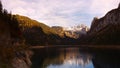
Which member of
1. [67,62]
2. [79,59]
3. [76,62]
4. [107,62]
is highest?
[107,62]

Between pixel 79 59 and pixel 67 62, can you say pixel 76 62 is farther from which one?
pixel 79 59

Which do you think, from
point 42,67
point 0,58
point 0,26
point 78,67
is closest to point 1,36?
point 0,26

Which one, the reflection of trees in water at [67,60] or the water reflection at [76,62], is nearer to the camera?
the water reflection at [76,62]

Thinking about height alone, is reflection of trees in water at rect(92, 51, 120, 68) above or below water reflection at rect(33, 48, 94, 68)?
above

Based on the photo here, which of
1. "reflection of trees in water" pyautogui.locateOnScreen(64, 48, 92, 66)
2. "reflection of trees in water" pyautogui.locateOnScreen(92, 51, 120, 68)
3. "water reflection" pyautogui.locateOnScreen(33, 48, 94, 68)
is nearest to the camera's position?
"reflection of trees in water" pyautogui.locateOnScreen(92, 51, 120, 68)

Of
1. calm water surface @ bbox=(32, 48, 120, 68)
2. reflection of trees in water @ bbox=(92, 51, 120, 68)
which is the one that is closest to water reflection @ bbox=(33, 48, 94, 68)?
calm water surface @ bbox=(32, 48, 120, 68)

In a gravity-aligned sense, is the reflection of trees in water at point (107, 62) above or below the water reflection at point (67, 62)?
above

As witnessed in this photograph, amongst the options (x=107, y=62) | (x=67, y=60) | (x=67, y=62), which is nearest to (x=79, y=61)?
(x=67, y=62)

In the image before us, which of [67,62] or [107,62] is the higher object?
[107,62]

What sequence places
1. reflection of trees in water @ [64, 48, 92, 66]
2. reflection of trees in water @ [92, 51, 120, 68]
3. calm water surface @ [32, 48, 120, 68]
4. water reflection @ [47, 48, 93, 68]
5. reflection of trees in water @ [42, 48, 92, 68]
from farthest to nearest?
reflection of trees in water @ [64, 48, 92, 66], reflection of trees in water @ [42, 48, 92, 68], water reflection @ [47, 48, 93, 68], calm water surface @ [32, 48, 120, 68], reflection of trees in water @ [92, 51, 120, 68]

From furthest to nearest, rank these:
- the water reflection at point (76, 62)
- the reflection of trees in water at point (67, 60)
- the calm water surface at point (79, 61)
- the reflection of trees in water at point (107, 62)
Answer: the reflection of trees in water at point (67, 60) → the water reflection at point (76, 62) → the calm water surface at point (79, 61) → the reflection of trees in water at point (107, 62)

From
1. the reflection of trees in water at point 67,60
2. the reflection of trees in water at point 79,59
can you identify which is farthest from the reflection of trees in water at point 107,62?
the reflection of trees in water at point 67,60

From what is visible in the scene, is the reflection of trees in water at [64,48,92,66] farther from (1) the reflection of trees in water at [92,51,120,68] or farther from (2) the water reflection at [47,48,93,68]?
(1) the reflection of trees in water at [92,51,120,68]

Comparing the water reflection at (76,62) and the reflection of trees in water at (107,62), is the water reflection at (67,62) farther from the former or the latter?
the reflection of trees in water at (107,62)
